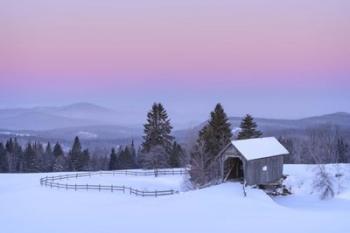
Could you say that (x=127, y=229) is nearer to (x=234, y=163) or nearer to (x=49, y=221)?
(x=49, y=221)

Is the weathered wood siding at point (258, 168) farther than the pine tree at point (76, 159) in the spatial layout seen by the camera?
No

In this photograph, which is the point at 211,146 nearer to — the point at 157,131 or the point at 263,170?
the point at 263,170

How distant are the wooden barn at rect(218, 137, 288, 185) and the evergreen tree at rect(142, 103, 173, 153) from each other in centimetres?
2089

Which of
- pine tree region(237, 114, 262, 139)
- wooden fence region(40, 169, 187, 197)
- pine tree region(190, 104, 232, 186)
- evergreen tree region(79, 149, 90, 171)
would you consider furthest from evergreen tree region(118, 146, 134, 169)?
pine tree region(190, 104, 232, 186)

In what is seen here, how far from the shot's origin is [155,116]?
6456 cm

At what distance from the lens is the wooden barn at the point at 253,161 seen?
3934 cm

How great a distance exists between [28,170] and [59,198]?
53170mm

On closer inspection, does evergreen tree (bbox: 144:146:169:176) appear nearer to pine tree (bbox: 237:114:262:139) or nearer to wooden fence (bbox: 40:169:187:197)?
wooden fence (bbox: 40:169:187:197)

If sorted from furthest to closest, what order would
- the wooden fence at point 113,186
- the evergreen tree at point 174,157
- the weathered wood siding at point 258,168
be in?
1. the evergreen tree at point 174,157
2. the wooden fence at point 113,186
3. the weathered wood siding at point 258,168

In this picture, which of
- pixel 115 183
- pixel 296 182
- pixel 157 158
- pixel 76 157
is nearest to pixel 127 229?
pixel 115 183

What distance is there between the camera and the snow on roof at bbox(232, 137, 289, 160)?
39594 millimetres

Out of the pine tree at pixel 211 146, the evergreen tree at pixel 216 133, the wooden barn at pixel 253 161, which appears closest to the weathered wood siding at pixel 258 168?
the wooden barn at pixel 253 161

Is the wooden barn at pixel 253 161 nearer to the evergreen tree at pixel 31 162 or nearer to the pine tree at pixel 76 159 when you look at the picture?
the pine tree at pixel 76 159

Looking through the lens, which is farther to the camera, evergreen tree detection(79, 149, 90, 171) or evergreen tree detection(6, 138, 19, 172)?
evergreen tree detection(6, 138, 19, 172)
